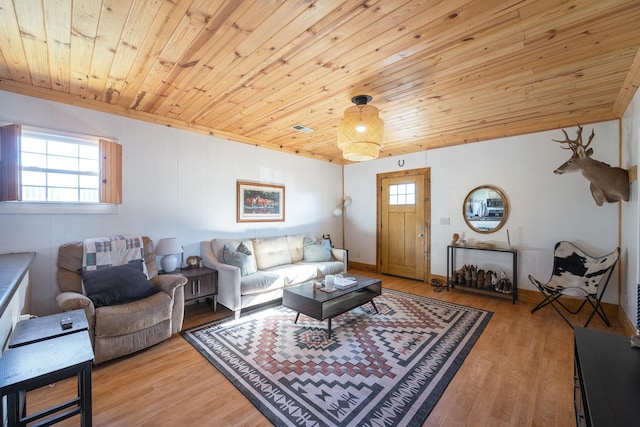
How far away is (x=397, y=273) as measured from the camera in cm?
539

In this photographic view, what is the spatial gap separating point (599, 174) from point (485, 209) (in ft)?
4.68

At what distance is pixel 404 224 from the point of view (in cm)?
529

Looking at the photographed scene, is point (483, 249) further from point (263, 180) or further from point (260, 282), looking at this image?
point (263, 180)

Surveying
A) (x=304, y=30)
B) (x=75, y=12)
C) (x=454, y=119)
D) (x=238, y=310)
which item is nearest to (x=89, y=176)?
(x=75, y=12)

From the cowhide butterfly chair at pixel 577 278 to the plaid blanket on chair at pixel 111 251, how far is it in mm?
4737

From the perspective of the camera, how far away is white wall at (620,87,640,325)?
2.58 m

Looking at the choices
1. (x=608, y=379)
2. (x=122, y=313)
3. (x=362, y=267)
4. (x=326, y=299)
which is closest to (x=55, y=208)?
(x=122, y=313)

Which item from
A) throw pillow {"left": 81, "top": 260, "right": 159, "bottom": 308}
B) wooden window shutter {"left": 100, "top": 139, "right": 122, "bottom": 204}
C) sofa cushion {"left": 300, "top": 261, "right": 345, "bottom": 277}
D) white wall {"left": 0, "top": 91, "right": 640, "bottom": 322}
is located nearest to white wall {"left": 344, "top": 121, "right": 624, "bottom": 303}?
white wall {"left": 0, "top": 91, "right": 640, "bottom": 322}

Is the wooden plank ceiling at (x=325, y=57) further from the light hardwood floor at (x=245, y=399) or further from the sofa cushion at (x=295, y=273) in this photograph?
the light hardwood floor at (x=245, y=399)

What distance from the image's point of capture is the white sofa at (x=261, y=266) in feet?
10.6

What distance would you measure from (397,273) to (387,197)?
1558 mm

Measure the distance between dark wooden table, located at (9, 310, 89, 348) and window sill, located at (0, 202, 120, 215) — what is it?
5.13 ft

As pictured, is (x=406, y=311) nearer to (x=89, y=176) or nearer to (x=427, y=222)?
(x=427, y=222)

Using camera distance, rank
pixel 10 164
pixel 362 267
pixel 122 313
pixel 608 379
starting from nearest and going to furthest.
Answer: pixel 608 379, pixel 122 313, pixel 10 164, pixel 362 267
